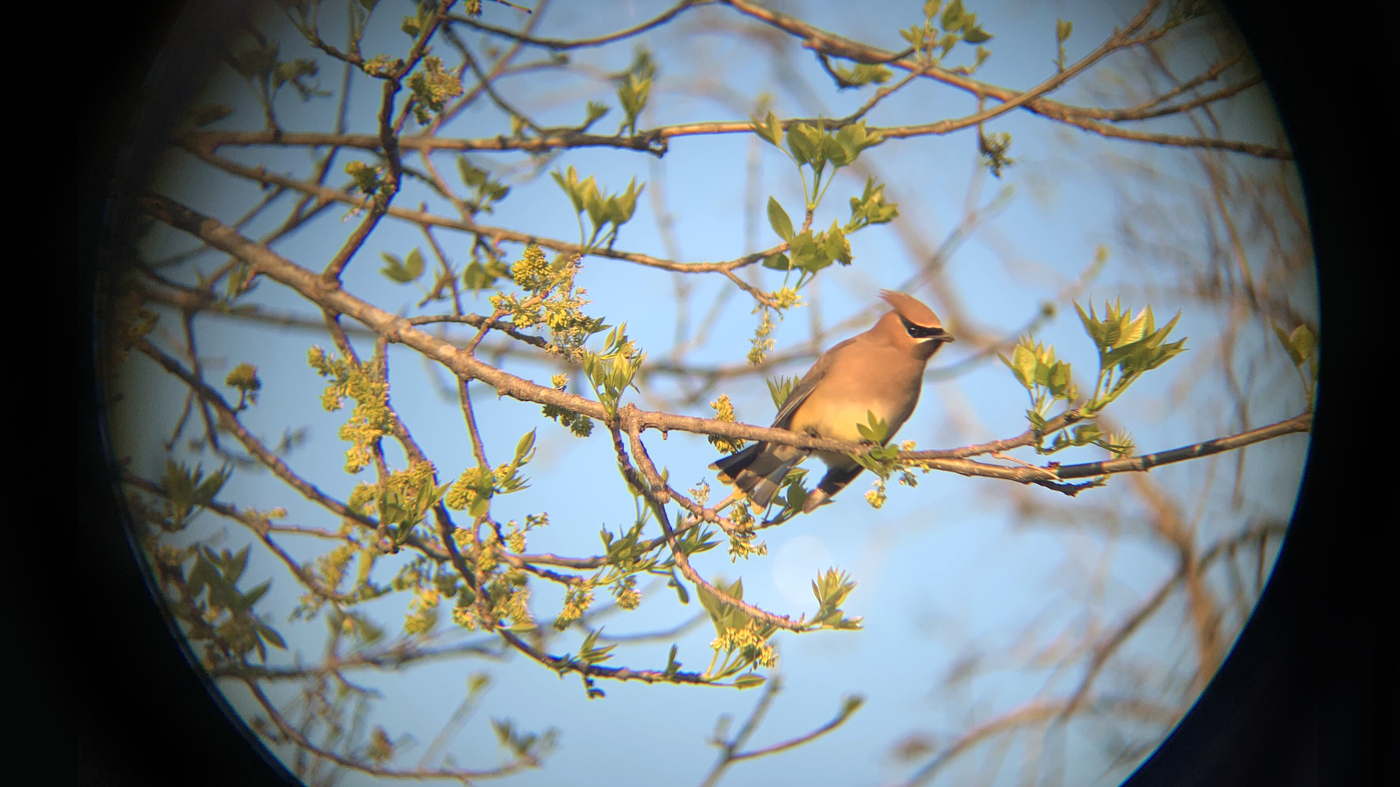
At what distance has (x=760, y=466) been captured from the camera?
1158mm

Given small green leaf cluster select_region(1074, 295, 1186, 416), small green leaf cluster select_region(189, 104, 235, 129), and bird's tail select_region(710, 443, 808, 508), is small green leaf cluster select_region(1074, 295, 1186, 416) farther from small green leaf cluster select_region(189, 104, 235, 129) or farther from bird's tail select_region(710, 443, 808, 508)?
small green leaf cluster select_region(189, 104, 235, 129)

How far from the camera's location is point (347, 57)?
33.3 inches

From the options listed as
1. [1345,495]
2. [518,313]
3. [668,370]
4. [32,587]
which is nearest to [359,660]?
[32,587]

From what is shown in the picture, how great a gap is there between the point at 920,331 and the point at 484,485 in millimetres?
925

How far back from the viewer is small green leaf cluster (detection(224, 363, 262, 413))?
94cm

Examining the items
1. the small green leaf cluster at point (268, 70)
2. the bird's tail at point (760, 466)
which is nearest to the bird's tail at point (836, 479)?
the bird's tail at point (760, 466)

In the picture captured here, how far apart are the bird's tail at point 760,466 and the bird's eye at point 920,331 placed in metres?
0.41

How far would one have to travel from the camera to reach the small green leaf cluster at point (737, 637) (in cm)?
78

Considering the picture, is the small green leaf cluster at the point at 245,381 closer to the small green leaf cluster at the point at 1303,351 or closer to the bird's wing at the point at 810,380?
the bird's wing at the point at 810,380

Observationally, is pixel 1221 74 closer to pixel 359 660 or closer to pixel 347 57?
pixel 347 57

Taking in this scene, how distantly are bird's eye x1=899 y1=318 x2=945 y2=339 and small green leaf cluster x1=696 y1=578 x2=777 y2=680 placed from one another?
0.74 metres

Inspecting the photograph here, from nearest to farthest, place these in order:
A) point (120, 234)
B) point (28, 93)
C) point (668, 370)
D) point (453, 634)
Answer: point (28, 93) < point (120, 234) < point (453, 634) < point (668, 370)

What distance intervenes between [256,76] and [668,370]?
0.75m

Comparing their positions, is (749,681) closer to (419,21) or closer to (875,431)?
(875,431)
